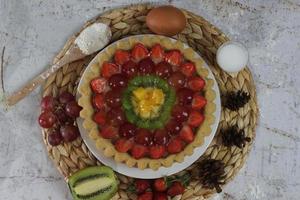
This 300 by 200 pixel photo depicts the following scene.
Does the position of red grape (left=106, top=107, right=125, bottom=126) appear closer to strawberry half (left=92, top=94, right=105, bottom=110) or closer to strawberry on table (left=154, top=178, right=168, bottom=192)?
strawberry half (left=92, top=94, right=105, bottom=110)

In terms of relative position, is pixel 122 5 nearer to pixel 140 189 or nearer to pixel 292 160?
pixel 140 189

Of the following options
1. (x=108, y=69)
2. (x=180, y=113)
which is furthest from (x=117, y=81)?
(x=180, y=113)

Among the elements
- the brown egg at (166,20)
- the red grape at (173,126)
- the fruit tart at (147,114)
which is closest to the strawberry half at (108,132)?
the fruit tart at (147,114)

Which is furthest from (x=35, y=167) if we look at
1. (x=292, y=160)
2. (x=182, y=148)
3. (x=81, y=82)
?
(x=292, y=160)

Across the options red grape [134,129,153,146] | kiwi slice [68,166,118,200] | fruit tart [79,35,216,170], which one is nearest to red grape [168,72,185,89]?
fruit tart [79,35,216,170]

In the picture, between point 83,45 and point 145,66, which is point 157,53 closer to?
point 145,66
